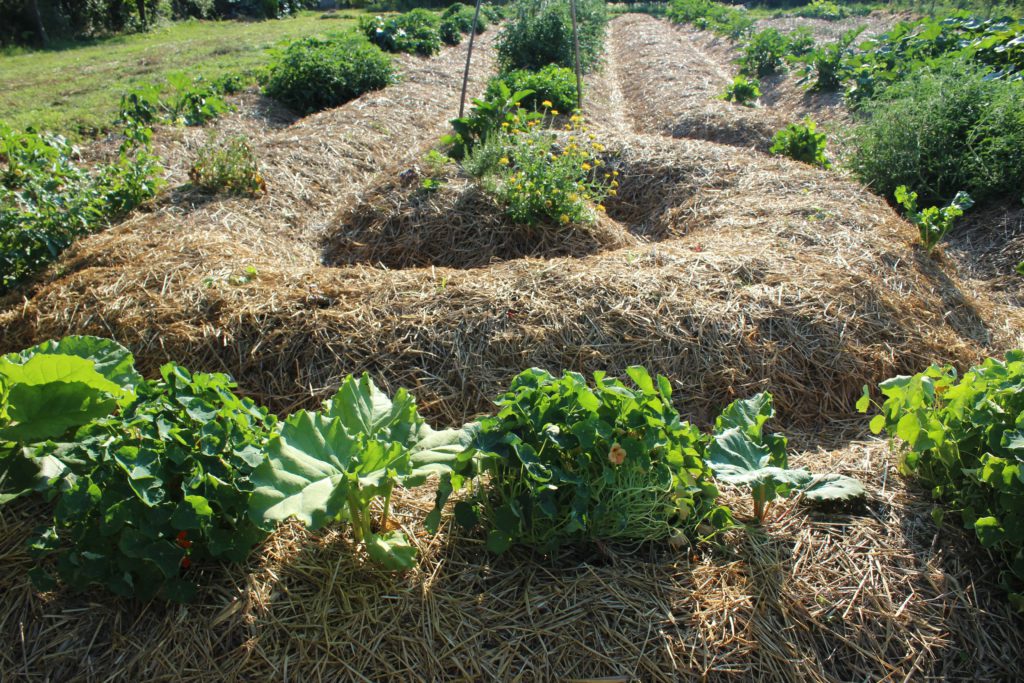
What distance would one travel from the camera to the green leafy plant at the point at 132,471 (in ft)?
6.10

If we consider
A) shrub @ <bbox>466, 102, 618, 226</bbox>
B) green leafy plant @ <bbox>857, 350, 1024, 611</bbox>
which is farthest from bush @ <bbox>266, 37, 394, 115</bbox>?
green leafy plant @ <bbox>857, 350, 1024, 611</bbox>

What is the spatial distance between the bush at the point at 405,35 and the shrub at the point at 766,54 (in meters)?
6.06

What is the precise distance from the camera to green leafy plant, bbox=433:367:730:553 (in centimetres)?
204

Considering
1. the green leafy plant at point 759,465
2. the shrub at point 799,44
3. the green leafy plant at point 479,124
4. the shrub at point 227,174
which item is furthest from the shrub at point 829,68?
the green leafy plant at point 759,465

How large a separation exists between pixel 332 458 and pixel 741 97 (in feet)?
30.7

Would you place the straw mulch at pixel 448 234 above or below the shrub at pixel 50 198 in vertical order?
below

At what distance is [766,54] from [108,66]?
463 inches

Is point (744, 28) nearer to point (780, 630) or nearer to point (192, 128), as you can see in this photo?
point (192, 128)

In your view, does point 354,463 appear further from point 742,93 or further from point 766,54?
point 766,54

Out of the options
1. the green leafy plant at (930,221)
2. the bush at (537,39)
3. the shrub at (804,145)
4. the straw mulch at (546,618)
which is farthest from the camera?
the bush at (537,39)

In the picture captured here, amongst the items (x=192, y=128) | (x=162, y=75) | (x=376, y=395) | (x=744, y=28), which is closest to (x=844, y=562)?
(x=376, y=395)

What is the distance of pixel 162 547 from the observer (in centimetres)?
187

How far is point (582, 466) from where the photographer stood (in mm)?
2061

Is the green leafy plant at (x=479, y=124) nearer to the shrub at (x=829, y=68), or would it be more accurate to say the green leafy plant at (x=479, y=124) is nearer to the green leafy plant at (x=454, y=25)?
the shrub at (x=829, y=68)
